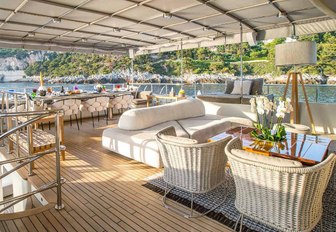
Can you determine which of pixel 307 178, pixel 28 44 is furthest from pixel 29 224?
pixel 28 44

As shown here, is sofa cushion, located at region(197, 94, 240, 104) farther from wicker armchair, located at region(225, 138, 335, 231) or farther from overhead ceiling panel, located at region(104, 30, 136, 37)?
wicker armchair, located at region(225, 138, 335, 231)

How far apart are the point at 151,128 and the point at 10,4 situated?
3613 millimetres

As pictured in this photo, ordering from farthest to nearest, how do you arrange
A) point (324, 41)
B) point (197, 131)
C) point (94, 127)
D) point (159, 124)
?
point (324, 41) < point (94, 127) < point (159, 124) < point (197, 131)

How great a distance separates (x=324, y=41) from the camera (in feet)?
51.5

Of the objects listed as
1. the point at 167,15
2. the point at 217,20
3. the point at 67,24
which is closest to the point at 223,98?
the point at 217,20

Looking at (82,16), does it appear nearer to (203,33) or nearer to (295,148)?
(203,33)

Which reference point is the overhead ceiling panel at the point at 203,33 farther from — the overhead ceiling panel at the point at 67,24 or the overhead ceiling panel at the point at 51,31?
the overhead ceiling panel at the point at 51,31

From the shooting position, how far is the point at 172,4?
5.03 m

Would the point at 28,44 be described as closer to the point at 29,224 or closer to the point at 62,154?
the point at 62,154

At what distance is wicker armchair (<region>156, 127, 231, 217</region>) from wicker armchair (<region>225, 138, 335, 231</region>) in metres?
0.42

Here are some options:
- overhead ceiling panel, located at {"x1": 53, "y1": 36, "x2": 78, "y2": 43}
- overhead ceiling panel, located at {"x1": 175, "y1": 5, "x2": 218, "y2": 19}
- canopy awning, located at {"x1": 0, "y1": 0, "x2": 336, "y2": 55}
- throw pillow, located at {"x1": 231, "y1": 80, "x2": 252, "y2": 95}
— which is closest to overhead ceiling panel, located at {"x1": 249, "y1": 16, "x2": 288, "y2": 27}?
canopy awning, located at {"x1": 0, "y1": 0, "x2": 336, "y2": 55}

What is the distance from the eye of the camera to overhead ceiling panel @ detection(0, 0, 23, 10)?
177 inches

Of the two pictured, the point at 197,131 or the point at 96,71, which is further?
the point at 96,71

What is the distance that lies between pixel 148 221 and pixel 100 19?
5.18m
